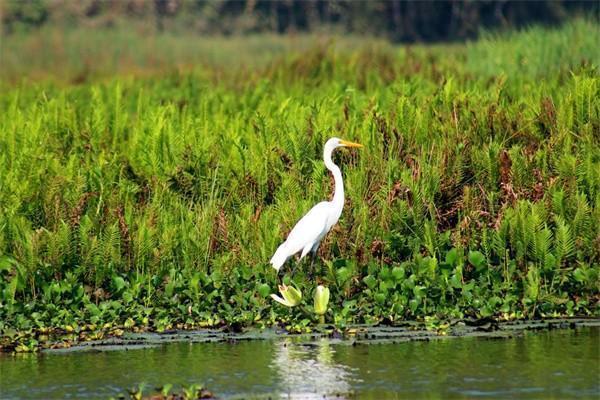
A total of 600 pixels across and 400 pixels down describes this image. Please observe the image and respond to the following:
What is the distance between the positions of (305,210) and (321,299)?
1.28 metres

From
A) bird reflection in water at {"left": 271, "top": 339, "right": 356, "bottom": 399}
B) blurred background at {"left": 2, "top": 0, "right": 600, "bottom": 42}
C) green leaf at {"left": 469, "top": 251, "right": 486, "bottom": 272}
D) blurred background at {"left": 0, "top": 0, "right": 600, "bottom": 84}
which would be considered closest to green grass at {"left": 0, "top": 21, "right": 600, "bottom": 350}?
green leaf at {"left": 469, "top": 251, "right": 486, "bottom": 272}

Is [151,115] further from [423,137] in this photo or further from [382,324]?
[382,324]

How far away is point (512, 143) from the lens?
1024 centimetres

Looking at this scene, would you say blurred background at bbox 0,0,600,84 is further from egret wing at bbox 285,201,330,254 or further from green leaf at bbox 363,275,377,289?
green leaf at bbox 363,275,377,289

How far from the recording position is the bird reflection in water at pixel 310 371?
6.33 metres

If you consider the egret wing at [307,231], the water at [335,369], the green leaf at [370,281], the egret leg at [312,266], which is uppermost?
the egret wing at [307,231]

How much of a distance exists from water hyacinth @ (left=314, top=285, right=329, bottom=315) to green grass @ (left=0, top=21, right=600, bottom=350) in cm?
9

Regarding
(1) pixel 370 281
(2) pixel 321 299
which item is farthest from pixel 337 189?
(2) pixel 321 299

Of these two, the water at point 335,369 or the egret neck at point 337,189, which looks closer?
the water at point 335,369

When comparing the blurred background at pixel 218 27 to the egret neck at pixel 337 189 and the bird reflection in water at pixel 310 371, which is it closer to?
the egret neck at pixel 337 189

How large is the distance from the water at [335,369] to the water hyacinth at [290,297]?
344mm

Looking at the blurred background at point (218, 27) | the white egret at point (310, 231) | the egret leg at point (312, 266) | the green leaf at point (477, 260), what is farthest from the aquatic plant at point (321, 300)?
the blurred background at point (218, 27)

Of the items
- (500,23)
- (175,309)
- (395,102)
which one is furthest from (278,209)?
(500,23)

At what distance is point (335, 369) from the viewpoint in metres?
6.82
